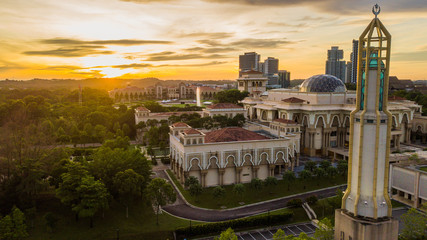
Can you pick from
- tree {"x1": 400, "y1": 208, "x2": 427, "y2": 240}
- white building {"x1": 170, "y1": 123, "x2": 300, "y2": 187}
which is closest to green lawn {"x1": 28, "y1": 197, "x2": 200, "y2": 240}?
white building {"x1": 170, "y1": 123, "x2": 300, "y2": 187}

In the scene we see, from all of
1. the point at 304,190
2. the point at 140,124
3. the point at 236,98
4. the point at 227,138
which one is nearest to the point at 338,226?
the point at 304,190

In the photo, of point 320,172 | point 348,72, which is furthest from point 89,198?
point 348,72

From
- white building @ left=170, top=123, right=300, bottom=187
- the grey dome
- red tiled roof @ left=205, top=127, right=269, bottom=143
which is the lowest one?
white building @ left=170, top=123, right=300, bottom=187

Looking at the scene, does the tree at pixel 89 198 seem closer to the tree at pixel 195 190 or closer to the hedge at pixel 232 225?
the hedge at pixel 232 225

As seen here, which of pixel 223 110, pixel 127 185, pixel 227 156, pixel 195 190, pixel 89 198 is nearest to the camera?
pixel 89 198

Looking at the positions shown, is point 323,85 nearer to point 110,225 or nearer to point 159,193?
point 159,193

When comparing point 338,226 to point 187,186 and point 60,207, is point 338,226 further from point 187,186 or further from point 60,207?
point 60,207

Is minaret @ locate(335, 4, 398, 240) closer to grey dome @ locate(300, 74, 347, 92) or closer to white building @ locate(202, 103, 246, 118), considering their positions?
grey dome @ locate(300, 74, 347, 92)
